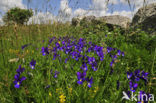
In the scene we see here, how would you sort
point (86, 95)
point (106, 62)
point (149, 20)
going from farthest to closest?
point (149, 20) < point (106, 62) < point (86, 95)

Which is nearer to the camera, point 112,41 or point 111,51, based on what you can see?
point 111,51

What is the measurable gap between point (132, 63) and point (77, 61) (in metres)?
1.26

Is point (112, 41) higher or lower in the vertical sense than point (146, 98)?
higher

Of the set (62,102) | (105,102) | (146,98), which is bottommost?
(105,102)

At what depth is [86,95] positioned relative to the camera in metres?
1.51

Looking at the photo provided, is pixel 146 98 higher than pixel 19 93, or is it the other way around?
pixel 146 98

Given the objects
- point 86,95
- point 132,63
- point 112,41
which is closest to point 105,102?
point 86,95

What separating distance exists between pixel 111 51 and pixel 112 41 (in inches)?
56.0

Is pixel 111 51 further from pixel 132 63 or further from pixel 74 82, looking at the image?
pixel 74 82

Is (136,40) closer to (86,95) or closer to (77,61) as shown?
(77,61)

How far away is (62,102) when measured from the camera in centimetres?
139

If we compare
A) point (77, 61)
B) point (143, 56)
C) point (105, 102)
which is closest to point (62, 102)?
point (105, 102)

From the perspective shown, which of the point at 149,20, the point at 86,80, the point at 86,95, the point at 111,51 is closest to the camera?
the point at 86,95

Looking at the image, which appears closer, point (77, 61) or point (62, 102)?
point (62, 102)
